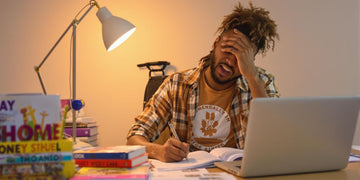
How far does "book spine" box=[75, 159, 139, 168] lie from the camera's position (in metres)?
0.87

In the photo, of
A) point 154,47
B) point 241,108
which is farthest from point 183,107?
point 154,47

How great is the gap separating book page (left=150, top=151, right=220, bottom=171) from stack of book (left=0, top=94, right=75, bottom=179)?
11.2 inches

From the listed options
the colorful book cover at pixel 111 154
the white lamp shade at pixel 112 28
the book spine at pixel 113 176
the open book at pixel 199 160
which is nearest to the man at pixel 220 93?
the white lamp shade at pixel 112 28

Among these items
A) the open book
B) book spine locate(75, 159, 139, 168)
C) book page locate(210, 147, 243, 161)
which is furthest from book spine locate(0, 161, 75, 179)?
book page locate(210, 147, 243, 161)

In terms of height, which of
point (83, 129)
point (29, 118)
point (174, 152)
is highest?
point (29, 118)

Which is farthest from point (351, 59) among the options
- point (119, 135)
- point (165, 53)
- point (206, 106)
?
point (119, 135)

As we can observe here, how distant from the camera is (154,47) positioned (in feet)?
9.25

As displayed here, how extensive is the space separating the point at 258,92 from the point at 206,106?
0.85 ft

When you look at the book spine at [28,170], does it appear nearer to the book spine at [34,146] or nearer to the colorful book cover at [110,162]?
the book spine at [34,146]

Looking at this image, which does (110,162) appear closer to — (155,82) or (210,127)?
(210,127)

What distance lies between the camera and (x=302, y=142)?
869 mm

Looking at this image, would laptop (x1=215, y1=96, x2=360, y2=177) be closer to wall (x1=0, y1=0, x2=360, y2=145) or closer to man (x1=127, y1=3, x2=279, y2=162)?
man (x1=127, y1=3, x2=279, y2=162)

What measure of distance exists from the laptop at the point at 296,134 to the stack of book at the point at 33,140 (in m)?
0.43

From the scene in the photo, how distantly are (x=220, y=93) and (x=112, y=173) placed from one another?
102 centimetres
